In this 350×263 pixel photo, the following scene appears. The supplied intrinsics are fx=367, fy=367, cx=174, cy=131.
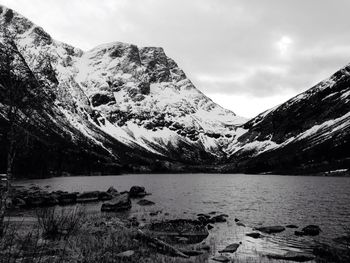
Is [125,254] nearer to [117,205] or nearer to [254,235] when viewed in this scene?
[254,235]

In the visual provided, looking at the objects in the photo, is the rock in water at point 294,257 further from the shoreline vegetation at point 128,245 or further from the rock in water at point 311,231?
the rock in water at point 311,231

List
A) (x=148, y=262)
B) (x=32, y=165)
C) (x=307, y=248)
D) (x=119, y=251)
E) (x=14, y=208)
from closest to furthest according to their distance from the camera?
(x=148, y=262)
(x=119, y=251)
(x=307, y=248)
(x=14, y=208)
(x=32, y=165)

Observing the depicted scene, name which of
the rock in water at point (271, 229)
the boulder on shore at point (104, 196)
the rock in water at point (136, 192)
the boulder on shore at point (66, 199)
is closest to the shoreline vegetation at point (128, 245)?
the rock in water at point (271, 229)

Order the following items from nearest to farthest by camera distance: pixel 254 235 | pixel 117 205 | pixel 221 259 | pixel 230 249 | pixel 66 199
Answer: pixel 221 259, pixel 230 249, pixel 254 235, pixel 117 205, pixel 66 199

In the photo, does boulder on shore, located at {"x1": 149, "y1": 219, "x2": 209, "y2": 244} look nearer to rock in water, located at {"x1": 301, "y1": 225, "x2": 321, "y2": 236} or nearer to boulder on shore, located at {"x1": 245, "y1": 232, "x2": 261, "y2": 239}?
boulder on shore, located at {"x1": 245, "y1": 232, "x2": 261, "y2": 239}

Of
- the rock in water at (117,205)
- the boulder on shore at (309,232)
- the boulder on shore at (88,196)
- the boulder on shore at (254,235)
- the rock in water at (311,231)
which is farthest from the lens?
the boulder on shore at (88,196)

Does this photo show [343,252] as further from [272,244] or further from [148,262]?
[148,262]

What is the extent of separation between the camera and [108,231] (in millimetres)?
30219

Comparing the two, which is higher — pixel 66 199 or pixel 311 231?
pixel 311 231

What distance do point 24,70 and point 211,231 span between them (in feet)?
78.5

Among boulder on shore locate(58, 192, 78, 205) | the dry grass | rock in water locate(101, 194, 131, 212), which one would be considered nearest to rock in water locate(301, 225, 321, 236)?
the dry grass

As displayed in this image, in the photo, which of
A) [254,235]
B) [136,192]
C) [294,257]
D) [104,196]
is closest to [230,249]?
[294,257]

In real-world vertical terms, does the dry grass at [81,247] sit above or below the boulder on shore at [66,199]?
above

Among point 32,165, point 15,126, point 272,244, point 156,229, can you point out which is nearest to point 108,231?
point 156,229
